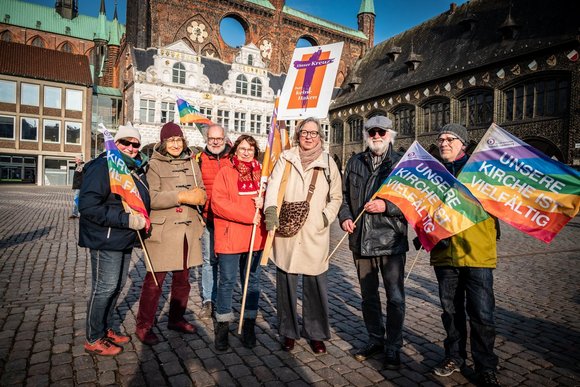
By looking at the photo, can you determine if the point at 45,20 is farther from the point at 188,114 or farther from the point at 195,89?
the point at 188,114

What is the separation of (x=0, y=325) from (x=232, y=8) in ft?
129

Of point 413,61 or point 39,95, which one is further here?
point 39,95

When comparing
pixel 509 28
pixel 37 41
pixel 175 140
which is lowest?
pixel 175 140

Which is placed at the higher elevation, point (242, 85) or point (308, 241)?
point (242, 85)

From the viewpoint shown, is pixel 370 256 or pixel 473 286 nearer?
pixel 473 286

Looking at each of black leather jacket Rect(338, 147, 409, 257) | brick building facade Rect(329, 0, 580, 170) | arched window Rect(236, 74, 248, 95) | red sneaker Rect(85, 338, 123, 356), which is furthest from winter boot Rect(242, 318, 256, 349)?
arched window Rect(236, 74, 248, 95)

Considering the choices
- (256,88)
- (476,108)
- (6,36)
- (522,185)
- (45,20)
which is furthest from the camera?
(45,20)

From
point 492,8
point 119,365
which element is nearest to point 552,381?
point 119,365

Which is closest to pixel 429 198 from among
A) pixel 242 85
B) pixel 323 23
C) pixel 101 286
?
pixel 101 286

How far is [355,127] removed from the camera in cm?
3225

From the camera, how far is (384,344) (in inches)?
129

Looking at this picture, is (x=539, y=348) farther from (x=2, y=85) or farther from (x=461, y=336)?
(x=2, y=85)

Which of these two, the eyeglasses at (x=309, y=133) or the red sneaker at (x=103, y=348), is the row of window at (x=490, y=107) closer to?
the eyeglasses at (x=309, y=133)

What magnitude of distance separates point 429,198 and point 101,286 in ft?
A: 9.70
